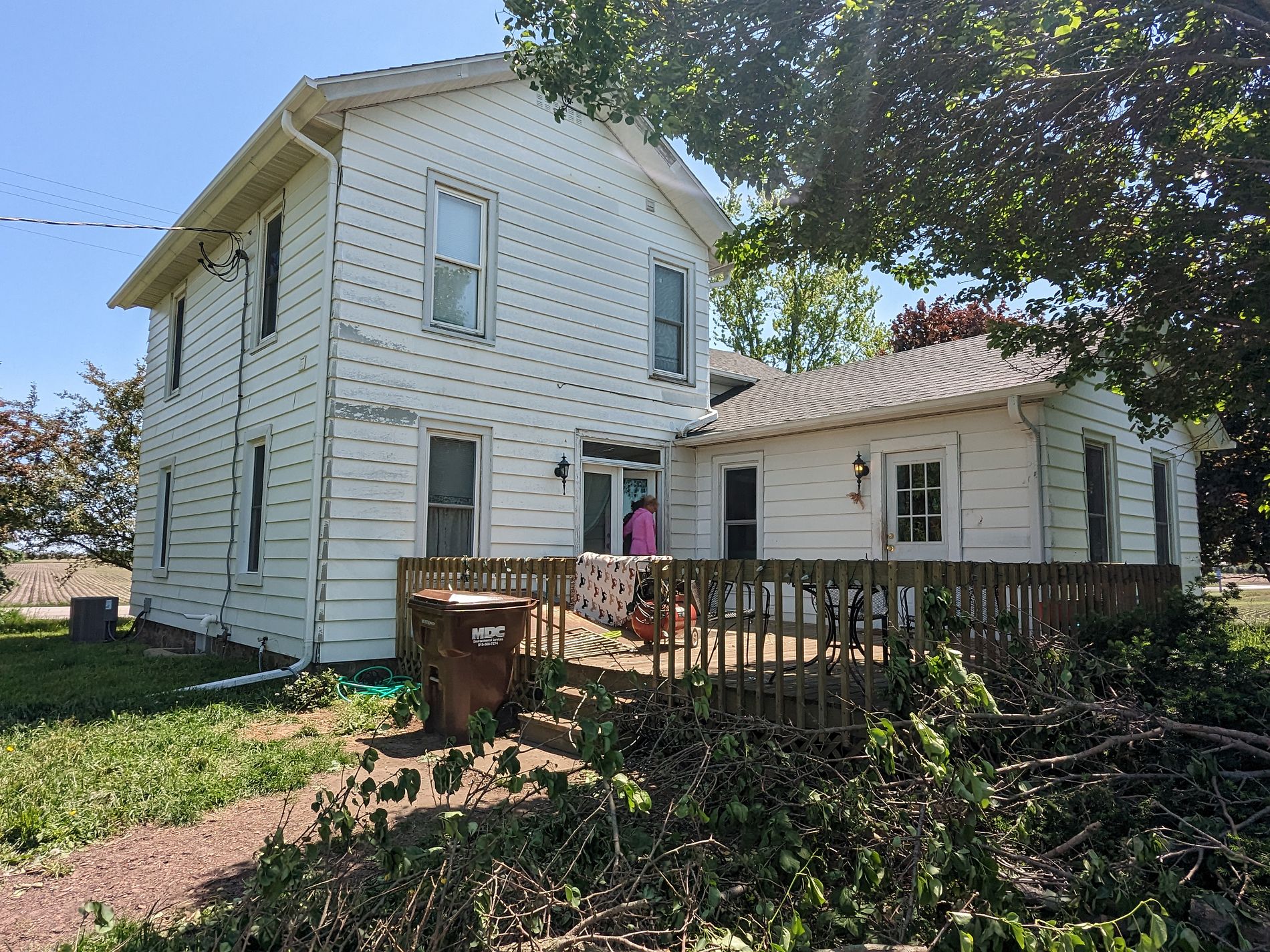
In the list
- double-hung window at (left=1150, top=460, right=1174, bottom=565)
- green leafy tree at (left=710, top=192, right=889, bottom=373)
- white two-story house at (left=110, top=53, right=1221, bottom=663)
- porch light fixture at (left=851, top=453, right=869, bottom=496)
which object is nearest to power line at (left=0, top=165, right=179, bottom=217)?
white two-story house at (left=110, top=53, right=1221, bottom=663)

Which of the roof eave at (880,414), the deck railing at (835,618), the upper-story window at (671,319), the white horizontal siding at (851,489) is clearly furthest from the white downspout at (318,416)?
the white horizontal siding at (851,489)

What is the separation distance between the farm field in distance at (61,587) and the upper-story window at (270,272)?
11.0m

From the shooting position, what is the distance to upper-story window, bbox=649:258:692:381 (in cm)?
1159

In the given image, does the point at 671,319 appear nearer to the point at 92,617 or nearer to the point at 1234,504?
the point at 92,617

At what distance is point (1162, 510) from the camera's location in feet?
38.3

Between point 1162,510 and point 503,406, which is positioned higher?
point 503,406

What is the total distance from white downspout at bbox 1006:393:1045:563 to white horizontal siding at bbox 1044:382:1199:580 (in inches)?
3.9

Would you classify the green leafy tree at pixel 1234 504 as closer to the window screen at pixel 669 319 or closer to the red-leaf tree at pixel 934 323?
the red-leaf tree at pixel 934 323

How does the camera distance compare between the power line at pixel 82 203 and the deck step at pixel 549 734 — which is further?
the power line at pixel 82 203

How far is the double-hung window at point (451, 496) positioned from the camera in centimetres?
877

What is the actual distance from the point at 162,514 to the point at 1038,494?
44.1 ft

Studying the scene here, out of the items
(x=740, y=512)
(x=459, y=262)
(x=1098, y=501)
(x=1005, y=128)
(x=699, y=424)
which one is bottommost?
(x=740, y=512)

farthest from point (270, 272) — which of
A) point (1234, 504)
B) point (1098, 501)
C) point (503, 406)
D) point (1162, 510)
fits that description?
point (1234, 504)

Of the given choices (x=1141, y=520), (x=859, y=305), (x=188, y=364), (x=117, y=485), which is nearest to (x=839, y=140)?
(x=1141, y=520)
